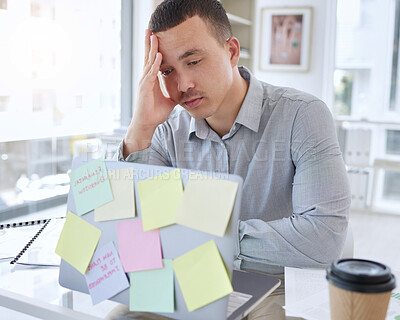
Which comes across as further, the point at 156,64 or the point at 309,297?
the point at 156,64

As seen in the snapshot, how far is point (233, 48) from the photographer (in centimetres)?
134

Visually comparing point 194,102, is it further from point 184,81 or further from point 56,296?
point 56,296

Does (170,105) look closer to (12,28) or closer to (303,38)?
(12,28)

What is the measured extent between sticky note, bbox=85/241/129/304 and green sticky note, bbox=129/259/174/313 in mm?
24

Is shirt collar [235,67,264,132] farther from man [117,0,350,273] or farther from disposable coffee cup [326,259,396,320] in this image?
disposable coffee cup [326,259,396,320]

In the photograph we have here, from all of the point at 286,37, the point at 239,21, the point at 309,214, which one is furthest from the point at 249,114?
the point at 286,37

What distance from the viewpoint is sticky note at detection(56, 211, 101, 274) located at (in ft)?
2.59

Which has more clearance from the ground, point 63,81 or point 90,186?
point 63,81

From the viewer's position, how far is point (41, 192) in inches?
80.7

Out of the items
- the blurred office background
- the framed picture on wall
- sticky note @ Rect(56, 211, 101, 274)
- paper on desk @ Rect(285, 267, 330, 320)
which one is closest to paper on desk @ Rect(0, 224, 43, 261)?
sticky note @ Rect(56, 211, 101, 274)

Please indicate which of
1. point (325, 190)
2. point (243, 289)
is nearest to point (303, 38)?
point (325, 190)

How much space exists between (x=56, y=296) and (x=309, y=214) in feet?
1.96

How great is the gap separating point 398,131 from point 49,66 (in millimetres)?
3486

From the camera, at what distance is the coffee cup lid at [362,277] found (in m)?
0.56
